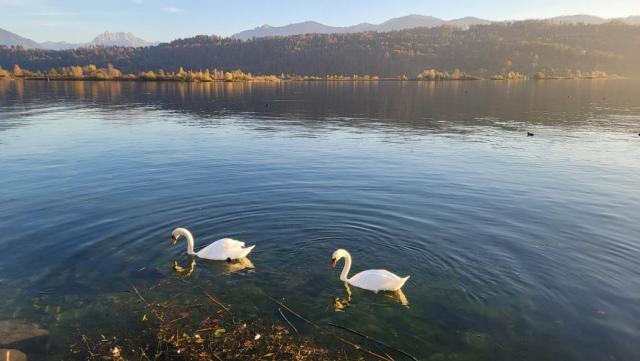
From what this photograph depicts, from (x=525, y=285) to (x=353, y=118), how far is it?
53049mm

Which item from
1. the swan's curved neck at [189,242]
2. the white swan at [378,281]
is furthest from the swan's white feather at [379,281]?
the swan's curved neck at [189,242]

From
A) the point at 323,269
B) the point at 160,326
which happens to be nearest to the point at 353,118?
the point at 323,269

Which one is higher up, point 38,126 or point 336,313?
point 38,126

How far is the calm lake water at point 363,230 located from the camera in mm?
13478

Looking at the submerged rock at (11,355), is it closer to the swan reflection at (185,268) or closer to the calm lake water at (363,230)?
the calm lake water at (363,230)

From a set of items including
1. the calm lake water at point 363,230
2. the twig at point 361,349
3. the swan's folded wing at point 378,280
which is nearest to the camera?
the twig at point 361,349

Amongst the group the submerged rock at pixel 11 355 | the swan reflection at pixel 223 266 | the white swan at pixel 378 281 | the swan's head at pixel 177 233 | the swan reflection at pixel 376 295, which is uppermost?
the swan's head at pixel 177 233

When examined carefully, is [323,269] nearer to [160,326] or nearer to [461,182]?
[160,326]

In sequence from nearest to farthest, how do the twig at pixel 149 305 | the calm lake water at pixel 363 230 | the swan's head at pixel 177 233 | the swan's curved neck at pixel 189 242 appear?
the twig at pixel 149 305 → the calm lake water at pixel 363 230 → the swan's curved neck at pixel 189 242 → the swan's head at pixel 177 233

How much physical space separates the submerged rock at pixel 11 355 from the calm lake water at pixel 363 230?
0.94 m

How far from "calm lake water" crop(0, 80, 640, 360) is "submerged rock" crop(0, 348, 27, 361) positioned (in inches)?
37.2

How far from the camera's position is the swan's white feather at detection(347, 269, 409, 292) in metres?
14.3

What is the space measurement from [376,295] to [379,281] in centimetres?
85

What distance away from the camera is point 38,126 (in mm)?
52156
